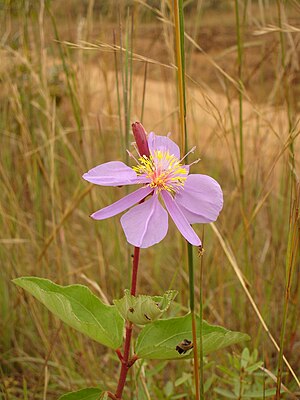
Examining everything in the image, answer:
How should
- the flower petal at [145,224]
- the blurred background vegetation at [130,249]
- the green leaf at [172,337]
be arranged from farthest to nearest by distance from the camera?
the blurred background vegetation at [130,249] < the green leaf at [172,337] < the flower petal at [145,224]

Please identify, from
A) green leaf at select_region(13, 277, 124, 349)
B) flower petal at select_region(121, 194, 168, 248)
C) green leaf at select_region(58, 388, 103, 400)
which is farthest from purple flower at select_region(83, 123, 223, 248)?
green leaf at select_region(58, 388, 103, 400)

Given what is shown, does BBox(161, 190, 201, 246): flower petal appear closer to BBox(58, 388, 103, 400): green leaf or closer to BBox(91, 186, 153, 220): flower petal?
BBox(91, 186, 153, 220): flower petal

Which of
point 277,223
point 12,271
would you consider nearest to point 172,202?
point 12,271

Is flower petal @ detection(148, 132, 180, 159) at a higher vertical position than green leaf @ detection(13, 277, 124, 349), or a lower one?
higher

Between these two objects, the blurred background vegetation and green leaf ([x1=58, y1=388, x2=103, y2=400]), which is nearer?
green leaf ([x1=58, y1=388, x2=103, y2=400])

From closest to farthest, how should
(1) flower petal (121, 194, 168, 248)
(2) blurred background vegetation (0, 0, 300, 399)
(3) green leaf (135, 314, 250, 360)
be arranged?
(1) flower petal (121, 194, 168, 248), (3) green leaf (135, 314, 250, 360), (2) blurred background vegetation (0, 0, 300, 399)

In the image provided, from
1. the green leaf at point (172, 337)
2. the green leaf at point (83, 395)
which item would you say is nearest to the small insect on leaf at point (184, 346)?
the green leaf at point (172, 337)

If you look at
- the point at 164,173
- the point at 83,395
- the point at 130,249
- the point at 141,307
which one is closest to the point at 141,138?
the point at 164,173

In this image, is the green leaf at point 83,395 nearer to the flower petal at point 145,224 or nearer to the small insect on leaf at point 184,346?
the small insect on leaf at point 184,346
